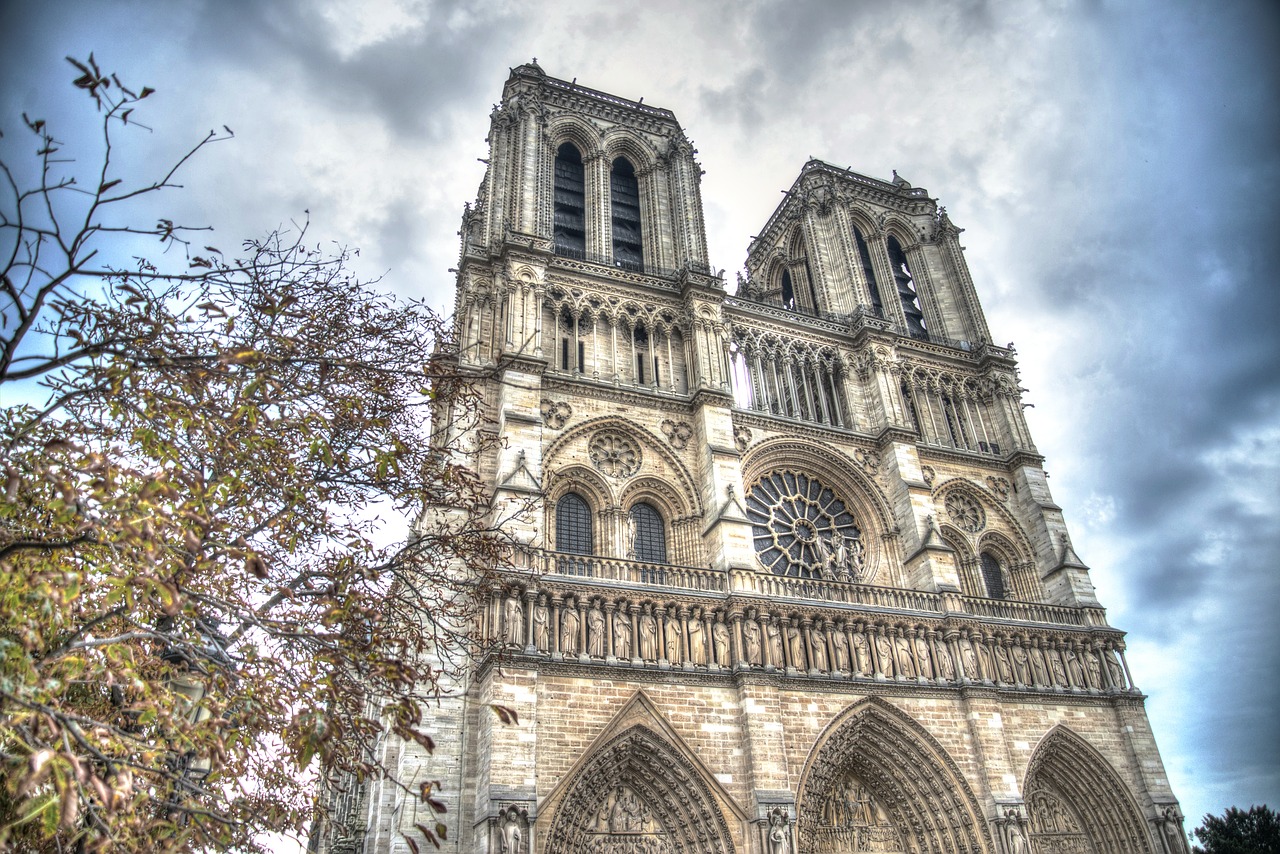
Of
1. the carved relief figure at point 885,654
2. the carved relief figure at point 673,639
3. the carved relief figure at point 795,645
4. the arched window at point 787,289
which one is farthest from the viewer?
the arched window at point 787,289

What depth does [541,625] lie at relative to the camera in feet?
52.2

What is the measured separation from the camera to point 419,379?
7.68m

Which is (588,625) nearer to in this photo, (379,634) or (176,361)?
(379,634)

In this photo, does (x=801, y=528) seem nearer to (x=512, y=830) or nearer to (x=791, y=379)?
(x=791, y=379)

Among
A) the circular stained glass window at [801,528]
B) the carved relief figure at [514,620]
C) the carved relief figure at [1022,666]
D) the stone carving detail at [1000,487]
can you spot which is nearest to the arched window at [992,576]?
the stone carving detail at [1000,487]

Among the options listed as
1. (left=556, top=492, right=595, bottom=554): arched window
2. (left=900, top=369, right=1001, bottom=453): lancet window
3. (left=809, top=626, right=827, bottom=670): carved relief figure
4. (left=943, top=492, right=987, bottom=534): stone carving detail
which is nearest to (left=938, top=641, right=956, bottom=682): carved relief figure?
(left=809, top=626, right=827, bottom=670): carved relief figure

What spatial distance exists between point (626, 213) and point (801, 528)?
1205 centimetres

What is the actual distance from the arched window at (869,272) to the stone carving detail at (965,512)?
7.38 meters

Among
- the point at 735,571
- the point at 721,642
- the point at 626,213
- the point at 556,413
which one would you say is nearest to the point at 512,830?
the point at 721,642

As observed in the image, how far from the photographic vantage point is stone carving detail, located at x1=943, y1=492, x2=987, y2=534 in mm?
23969

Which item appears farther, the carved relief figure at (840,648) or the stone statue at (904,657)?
the stone statue at (904,657)

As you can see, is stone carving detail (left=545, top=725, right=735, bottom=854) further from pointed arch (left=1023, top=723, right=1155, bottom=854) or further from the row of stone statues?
pointed arch (left=1023, top=723, right=1155, bottom=854)

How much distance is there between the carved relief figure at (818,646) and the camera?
18.0 m

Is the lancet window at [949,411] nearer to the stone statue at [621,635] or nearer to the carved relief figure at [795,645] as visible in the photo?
the carved relief figure at [795,645]
